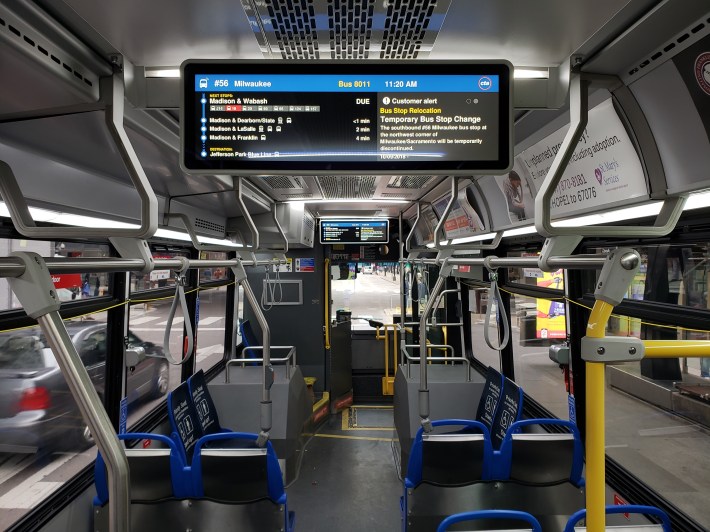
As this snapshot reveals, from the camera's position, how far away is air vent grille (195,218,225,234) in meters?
4.02

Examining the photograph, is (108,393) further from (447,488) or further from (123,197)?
(447,488)

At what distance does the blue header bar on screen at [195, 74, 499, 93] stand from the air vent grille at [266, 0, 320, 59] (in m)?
0.12

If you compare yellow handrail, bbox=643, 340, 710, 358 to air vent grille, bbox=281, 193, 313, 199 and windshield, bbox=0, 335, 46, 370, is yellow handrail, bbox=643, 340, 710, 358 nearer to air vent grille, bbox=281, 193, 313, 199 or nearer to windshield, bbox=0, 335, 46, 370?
windshield, bbox=0, 335, 46, 370

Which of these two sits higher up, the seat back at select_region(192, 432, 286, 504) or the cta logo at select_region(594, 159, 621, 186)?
the cta logo at select_region(594, 159, 621, 186)

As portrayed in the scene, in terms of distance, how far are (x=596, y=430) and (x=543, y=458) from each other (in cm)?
220

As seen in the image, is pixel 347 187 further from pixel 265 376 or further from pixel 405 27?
pixel 405 27

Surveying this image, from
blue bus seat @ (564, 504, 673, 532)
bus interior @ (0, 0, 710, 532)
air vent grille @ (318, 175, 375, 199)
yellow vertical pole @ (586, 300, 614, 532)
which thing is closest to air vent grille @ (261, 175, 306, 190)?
bus interior @ (0, 0, 710, 532)

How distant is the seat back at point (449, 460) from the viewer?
280 cm

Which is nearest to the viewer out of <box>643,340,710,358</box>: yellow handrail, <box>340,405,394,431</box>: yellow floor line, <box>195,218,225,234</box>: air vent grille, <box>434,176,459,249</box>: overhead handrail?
<box>643,340,710,358</box>: yellow handrail

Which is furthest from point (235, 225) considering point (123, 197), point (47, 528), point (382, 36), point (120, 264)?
point (382, 36)

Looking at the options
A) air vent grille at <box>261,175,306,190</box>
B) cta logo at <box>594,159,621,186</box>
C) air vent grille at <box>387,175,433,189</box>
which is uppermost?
air vent grille at <box>387,175,433,189</box>

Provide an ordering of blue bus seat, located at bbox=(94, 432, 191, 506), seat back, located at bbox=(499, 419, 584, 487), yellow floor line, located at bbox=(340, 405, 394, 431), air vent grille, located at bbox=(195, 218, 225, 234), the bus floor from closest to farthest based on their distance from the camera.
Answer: blue bus seat, located at bbox=(94, 432, 191, 506) < seat back, located at bbox=(499, 419, 584, 487) < the bus floor < air vent grille, located at bbox=(195, 218, 225, 234) < yellow floor line, located at bbox=(340, 405, 394, 431)

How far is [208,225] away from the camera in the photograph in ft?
14.3

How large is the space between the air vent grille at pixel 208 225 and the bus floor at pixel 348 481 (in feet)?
10.6
